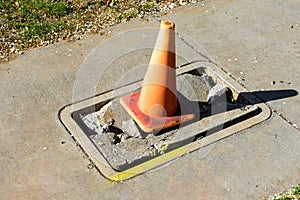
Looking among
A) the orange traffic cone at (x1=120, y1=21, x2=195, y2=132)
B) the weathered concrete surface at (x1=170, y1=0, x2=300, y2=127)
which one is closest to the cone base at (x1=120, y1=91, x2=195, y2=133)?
the orange traffic cone at (x1=120, y1=21, x2=195, y2=132)

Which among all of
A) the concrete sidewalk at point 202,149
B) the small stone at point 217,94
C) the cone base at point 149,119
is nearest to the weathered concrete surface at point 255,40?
the concrete sidewalk at point 202,149

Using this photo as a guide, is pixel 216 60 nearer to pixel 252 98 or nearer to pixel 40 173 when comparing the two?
pixel 252 98

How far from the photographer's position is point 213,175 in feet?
16.3

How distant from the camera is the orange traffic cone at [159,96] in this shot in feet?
17.1

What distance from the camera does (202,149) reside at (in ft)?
17.1

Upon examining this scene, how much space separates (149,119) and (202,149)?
619 mm

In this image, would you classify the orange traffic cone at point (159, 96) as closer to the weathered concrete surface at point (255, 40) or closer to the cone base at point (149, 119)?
the cone base at point (149, 119)

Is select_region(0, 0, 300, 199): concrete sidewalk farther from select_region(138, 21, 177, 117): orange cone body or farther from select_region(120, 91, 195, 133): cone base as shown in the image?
select_region(138, 21, 177, 117): orange cone body

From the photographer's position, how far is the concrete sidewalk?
15.8ft

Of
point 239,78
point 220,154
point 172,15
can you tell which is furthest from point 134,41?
point 220,154

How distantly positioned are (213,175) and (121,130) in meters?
1.10

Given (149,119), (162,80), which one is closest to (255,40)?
(162,80)

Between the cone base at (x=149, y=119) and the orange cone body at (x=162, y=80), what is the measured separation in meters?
0.05

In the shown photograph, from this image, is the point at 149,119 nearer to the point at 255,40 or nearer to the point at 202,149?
the point at 202,149
